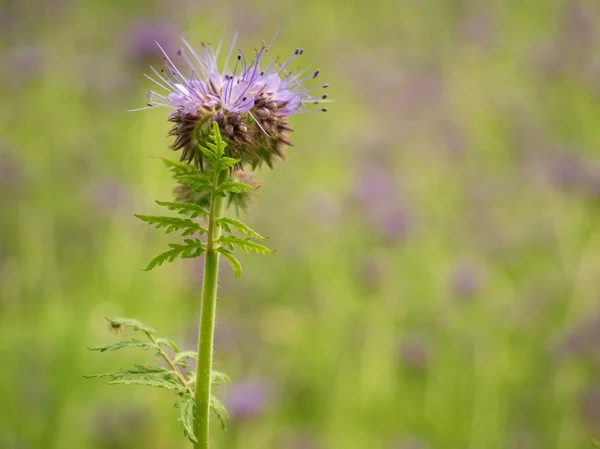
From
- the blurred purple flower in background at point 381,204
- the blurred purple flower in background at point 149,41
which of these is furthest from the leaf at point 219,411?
the blurred purple flower in background at point 149,41

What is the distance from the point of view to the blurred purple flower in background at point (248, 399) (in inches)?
111

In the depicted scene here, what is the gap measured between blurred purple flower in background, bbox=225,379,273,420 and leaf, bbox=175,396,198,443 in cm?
161

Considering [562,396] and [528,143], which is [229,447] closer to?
[562,396]

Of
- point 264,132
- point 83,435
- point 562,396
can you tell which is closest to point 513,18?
point 562,396

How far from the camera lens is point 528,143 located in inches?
243

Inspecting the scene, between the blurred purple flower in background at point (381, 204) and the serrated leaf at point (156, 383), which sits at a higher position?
the blurred purple flower in background at point (381, 204)

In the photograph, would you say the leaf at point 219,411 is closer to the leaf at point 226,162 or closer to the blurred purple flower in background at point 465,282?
the leaf at point 226,162

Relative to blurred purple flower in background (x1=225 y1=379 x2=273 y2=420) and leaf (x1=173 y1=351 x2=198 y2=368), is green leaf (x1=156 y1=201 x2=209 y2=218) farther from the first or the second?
blurred purple flower in background (x1=225 y1=379 x2=273 y2=420)

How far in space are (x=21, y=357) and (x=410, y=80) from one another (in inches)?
204

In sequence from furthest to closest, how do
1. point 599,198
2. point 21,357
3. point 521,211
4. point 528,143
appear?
point 528,143 → point 521,211 → point 599,198 → point 21,357

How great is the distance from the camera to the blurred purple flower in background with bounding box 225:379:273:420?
2808mm

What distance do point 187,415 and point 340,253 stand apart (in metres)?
4.02

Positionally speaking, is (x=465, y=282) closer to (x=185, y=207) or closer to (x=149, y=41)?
(x=149, y=41)

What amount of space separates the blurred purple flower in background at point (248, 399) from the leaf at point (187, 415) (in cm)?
161
